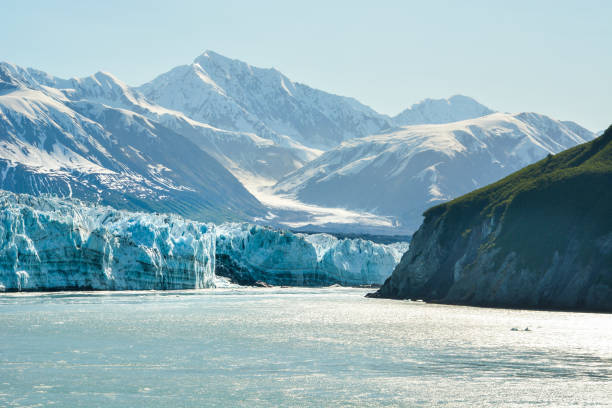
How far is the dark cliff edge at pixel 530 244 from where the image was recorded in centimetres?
9326

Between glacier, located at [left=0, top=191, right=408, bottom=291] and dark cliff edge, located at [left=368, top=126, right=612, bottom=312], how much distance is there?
42068 mm

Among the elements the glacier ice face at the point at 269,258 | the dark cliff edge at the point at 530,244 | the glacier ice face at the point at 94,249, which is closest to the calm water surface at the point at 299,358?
the dark cliff edge at the point at 530,244

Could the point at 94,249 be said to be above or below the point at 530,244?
above

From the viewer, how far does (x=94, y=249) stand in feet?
409

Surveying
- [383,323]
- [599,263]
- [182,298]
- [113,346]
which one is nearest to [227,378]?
[113,346]

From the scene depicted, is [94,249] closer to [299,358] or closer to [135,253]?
[135,253]

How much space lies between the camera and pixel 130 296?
12219cm

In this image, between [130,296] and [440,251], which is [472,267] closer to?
[440,251]

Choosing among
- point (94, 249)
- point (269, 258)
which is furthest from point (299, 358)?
point (269, 258)

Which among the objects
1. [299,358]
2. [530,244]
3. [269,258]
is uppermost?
[269,258]

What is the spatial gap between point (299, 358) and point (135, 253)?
3316 inches

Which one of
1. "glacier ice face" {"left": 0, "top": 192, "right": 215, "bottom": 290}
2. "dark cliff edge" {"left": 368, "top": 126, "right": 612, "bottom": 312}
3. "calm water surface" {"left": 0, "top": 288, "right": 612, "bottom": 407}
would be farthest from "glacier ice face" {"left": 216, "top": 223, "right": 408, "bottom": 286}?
"calm water surface" {"left": 0, "top": 288, "right": 612, "bottom": 407}

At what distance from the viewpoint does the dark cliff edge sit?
93.3 meters

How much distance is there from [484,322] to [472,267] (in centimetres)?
2810
